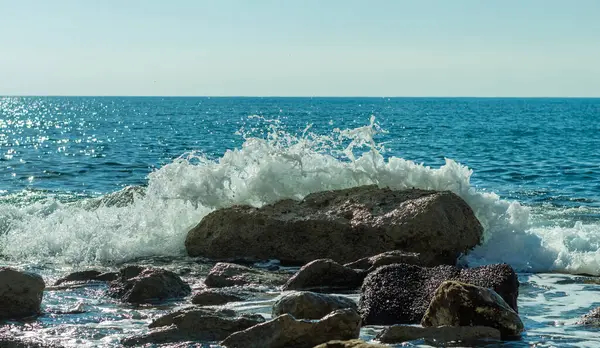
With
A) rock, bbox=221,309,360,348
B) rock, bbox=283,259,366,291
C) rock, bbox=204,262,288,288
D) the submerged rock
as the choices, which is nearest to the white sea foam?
rock, bbox=204,262,288,288

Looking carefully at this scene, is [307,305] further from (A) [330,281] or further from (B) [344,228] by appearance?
(B) [344,228]

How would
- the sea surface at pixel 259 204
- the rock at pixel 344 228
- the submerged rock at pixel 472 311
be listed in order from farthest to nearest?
the rock at pixel 344 228 → the sea surface at pixel 259 204 → the submerged rock at pixel 472 311

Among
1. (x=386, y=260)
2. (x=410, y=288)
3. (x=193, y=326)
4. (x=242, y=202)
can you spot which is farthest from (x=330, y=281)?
(x=242, y=202)

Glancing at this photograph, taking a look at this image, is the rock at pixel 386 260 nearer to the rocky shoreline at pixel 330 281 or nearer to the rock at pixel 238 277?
the rocky shoreline at pixel 330 281

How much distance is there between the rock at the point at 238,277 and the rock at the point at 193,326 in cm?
183

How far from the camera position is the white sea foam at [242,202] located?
10.8 meters

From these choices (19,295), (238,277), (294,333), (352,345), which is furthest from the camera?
(238,277)

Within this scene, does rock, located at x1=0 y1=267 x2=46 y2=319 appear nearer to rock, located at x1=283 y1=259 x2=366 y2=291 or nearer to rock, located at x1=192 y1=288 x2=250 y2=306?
rock, located at x1=192 y1=288 x2=250 y2=306

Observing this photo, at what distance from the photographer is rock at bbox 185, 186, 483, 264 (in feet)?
32.1

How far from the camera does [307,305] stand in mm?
6887

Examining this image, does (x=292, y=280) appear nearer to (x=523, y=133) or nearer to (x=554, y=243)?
(x=554, y=243)

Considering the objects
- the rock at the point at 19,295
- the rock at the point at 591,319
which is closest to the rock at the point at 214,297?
the rock at the point at 19,295

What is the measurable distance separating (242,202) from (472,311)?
17.8ft

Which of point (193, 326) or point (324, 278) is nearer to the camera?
point (193, 326)
